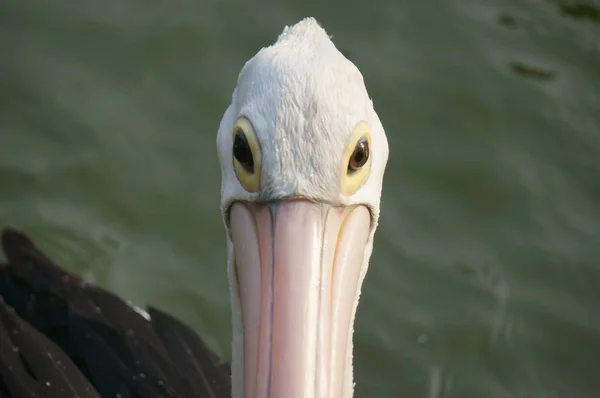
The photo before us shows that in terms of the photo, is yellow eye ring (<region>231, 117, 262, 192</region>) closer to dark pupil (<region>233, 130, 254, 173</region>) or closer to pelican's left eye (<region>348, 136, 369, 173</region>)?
dark pupil (<region>233, 130, 254, 173</region>)

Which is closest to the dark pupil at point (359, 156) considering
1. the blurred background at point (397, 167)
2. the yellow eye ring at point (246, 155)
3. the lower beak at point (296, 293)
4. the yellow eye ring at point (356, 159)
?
the yellow eye ring at point (356, 159)

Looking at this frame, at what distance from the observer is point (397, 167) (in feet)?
16.9

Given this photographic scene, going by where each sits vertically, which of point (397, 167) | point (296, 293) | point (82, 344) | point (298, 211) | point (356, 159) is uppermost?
point (397, 167)

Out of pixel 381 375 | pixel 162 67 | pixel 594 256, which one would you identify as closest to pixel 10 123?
pixel 162 67

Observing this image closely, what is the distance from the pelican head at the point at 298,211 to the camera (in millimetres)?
2172

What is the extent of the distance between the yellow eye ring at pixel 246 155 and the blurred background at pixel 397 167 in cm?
234

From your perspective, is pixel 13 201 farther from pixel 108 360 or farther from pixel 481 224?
pixel 481 224

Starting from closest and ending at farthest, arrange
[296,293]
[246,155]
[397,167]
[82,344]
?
[296,293], [246,155], [82,344], [397,167]

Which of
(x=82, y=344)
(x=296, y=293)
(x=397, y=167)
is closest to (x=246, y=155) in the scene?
(x=296, y=293)

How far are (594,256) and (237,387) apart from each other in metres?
2.98

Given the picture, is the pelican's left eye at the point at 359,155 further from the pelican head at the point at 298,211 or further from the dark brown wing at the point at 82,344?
the dark brown wing at the point at 82,344

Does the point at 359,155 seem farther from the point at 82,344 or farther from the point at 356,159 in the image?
the point at 82,344

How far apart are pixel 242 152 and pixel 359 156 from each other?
30 centimetres

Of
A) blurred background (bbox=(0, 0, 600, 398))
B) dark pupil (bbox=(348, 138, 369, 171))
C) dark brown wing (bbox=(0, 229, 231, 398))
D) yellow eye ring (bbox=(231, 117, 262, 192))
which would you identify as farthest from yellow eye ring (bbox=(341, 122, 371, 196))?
blurred background (bbox=(0, 0, 600, 398))
